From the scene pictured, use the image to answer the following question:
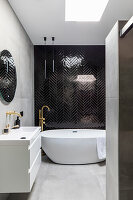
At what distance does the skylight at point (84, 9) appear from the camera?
2.39 metres

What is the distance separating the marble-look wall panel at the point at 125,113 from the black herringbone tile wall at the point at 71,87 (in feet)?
10.5

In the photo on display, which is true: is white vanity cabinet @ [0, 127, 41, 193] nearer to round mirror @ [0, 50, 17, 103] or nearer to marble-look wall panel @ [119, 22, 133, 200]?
round mirror @ [0, 50, 17, 103]

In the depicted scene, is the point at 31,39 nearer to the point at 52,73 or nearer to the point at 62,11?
the point at 52,73

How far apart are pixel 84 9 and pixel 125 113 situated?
6.35 ft

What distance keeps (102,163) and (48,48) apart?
317cm

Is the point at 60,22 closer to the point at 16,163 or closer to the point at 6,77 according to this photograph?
the point at 6,77

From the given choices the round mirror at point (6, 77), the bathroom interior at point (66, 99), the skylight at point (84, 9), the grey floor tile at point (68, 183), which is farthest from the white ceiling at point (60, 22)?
the grey floor tile at point (68, 183)

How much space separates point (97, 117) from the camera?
181 inches

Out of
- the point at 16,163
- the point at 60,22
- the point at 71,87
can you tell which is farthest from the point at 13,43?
the point at 71,87

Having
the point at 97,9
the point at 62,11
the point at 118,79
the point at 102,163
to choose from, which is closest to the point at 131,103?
the point at 118,79

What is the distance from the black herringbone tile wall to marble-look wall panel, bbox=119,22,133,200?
3199 millimetres

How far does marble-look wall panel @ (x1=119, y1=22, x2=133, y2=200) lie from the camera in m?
1.34

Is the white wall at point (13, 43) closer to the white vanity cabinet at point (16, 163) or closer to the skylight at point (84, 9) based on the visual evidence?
the white vanity cabinet at point (16, 163)

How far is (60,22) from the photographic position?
10.5 feet
